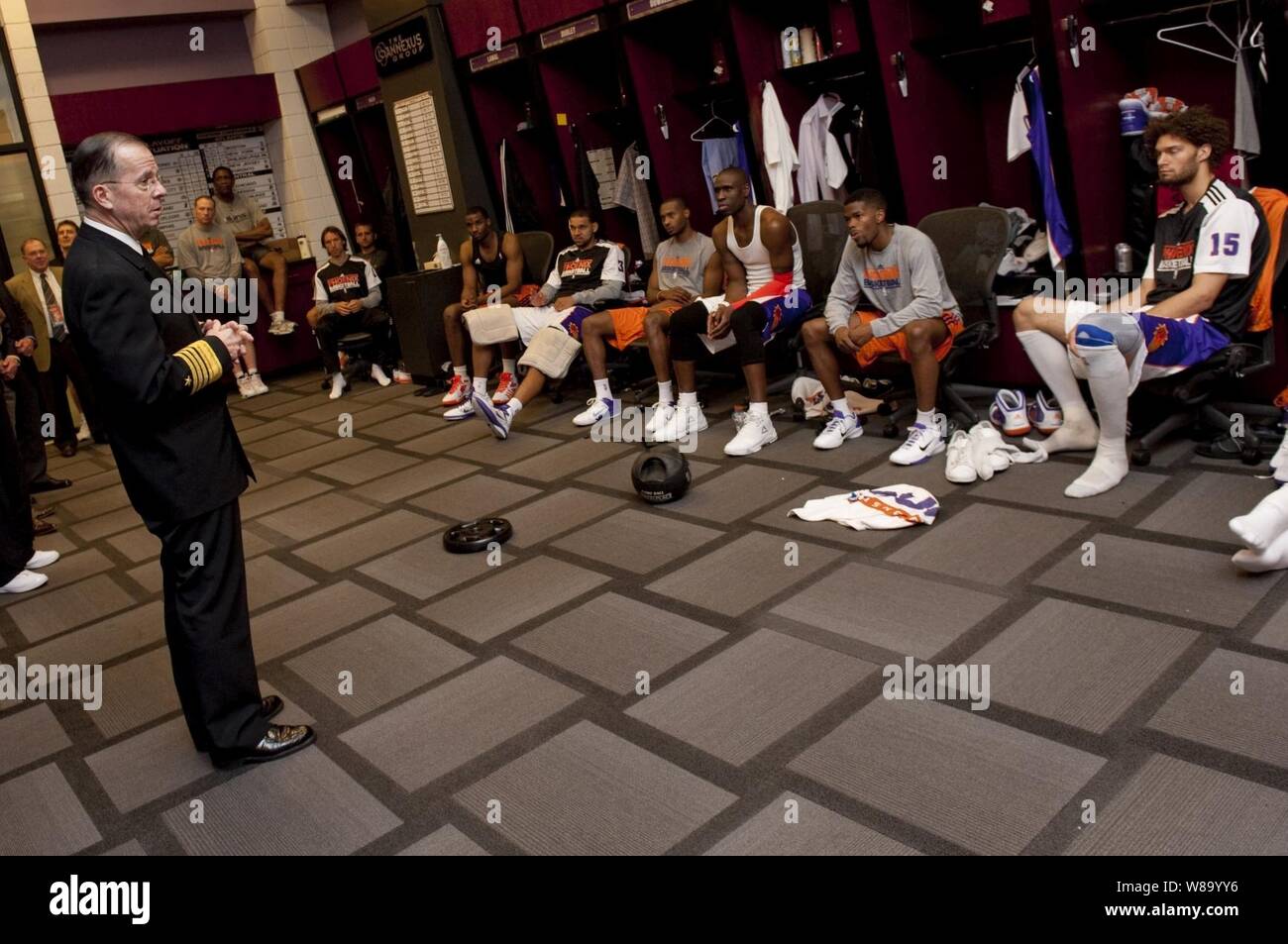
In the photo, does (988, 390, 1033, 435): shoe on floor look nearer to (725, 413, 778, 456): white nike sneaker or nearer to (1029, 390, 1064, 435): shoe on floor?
(1029, 390, 1064, 435): shoe on floor

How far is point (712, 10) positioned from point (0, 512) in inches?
168

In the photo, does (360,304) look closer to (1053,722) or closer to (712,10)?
(712,10)

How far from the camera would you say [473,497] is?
4605mm

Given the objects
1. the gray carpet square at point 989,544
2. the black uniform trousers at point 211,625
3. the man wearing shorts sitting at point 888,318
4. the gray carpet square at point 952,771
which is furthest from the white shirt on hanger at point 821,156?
the black uniform trousers at point 211,625

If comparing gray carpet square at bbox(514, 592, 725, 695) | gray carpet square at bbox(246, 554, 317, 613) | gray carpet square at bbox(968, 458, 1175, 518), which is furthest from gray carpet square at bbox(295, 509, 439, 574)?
gray carpet square at bbox(968, 458, 1175, 518)

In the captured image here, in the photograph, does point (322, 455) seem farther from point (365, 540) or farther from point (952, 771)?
point (952, 771)

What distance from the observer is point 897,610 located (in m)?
2.92

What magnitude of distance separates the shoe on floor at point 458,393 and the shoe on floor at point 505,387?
0.32 meters

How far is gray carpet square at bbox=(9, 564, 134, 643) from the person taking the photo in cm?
383

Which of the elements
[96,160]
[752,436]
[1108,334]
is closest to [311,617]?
[96,160]

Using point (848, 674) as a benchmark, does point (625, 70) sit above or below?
above
